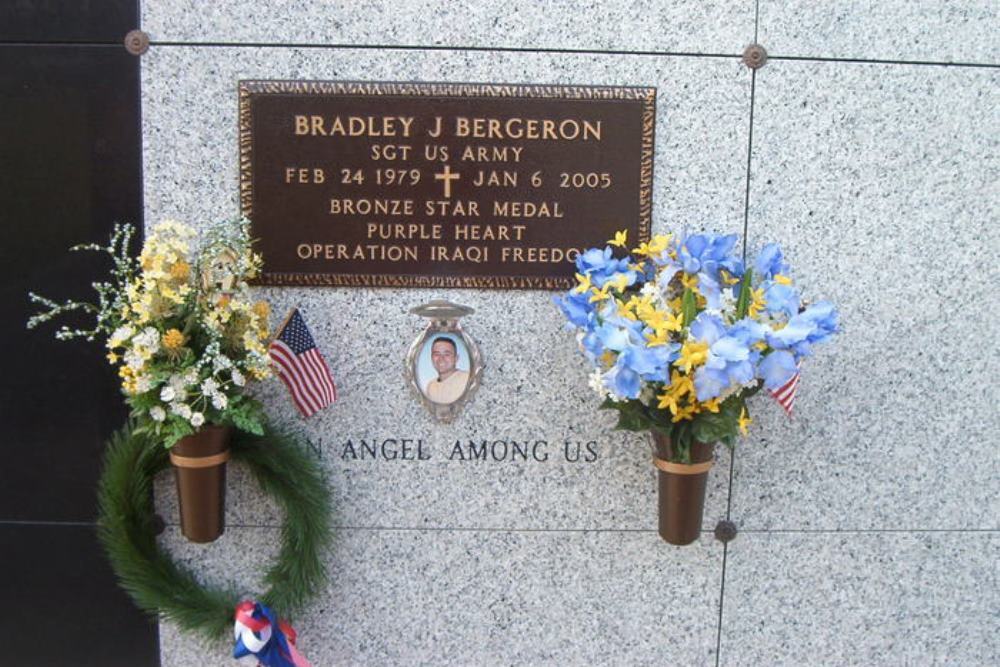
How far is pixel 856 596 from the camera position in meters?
3.20

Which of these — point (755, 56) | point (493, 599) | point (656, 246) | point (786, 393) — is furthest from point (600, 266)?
point (493, 599)

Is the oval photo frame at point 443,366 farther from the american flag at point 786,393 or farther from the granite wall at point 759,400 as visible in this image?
the american flag at point 786,393

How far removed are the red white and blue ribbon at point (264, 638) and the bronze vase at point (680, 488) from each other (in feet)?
4.57

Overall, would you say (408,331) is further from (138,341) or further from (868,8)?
(868,8)

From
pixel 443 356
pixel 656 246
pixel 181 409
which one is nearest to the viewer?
pixel 181 409

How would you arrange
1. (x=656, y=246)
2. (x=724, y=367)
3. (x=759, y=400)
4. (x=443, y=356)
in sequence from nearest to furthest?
(x=724, y=367) → (x=656, y=246) → (x=443, y=356) → (x=759, y=400)

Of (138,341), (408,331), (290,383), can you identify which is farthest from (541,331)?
(138,341)

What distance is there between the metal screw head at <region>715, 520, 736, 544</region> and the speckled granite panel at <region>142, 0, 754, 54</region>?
180 centimetres

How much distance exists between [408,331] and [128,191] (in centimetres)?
116

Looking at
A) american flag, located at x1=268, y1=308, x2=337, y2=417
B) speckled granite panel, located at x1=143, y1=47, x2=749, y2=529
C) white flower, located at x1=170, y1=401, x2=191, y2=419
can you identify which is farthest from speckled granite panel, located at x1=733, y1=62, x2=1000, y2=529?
white flower, located at x1=170, y1=401, x2=191, y2=419

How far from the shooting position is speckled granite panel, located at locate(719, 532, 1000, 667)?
10.5 ft

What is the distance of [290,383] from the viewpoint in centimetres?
290

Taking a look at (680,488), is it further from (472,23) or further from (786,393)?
(472,23)

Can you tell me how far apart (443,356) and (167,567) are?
51.3 inches
